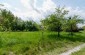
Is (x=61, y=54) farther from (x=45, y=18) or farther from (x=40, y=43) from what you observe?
(x=45, y=18)

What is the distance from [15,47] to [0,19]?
7388 mm

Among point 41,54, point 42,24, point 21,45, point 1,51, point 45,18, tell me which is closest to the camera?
point 1,51

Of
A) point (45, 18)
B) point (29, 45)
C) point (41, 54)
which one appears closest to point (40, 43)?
point (29, 45)

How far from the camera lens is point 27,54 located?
1733cm

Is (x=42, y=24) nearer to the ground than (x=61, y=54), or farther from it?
farther from it

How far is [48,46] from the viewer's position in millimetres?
21656

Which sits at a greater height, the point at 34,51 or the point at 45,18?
the point at 45,18

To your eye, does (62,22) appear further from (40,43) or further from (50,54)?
(50,54)

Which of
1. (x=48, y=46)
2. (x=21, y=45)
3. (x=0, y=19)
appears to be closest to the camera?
(x=0, y=19)

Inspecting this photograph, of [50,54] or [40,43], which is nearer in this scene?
[50,54]

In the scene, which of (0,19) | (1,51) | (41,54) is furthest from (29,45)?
(0,19)

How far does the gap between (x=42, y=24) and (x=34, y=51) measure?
36.0 ft

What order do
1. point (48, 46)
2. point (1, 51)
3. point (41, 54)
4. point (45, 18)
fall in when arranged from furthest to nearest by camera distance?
point (45, 18), point (48, 46), point (41, 54), point (1, 51)

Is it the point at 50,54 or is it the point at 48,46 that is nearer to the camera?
the point at 50,54
